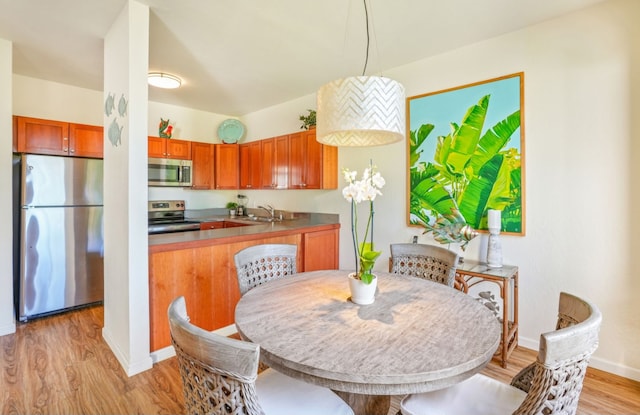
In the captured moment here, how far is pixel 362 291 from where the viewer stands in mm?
1495

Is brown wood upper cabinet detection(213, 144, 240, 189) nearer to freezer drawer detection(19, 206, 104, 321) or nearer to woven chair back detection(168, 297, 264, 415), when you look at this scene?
freezer drawer detection(19, 206, 104, 321)

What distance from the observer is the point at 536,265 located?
8.14ft

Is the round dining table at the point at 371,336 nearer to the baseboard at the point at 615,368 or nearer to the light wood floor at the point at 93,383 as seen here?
the light wood floor at the point at 93,383

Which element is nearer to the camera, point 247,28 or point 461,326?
point 461,326

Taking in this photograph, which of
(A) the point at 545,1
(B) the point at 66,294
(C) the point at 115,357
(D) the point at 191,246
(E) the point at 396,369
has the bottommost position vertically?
(C) the point at 115,357

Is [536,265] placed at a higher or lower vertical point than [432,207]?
lower

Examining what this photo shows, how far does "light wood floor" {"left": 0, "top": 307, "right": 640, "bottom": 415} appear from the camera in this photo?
1857mm

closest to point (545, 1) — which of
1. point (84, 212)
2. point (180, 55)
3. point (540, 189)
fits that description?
point (540, 189)

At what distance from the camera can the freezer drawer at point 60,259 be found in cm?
306

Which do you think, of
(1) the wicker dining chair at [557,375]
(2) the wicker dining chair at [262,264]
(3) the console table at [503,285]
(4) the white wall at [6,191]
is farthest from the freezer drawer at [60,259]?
(3) the console table at [503,285]

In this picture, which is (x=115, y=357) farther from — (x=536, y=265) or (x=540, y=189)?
(x=540, y=189)

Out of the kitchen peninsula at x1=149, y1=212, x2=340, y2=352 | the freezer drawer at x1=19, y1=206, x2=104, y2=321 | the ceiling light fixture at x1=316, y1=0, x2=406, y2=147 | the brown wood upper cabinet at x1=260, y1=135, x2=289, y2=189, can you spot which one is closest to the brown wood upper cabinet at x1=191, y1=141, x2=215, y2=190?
the brown wood upper cabinet at x1=260, y1=135, x2=289, y2=189

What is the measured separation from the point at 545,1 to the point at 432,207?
5.64ft

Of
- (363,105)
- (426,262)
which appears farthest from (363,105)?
(426,262)
